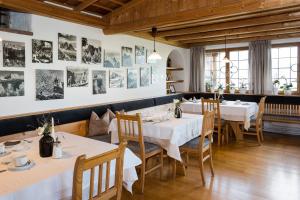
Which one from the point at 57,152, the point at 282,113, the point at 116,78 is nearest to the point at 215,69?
the point at 282,113

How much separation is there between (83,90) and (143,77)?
1.74m

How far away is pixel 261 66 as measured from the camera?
20.0 feet

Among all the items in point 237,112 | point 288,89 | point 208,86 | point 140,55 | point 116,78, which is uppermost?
point 140,55

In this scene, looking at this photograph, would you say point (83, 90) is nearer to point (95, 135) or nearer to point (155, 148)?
point (95, 135)

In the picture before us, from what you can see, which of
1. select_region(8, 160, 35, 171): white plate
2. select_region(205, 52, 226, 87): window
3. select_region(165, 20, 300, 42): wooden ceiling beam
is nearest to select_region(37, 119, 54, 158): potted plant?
select_region(8, 160, 35, 171): white plate

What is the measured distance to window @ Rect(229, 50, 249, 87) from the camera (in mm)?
6730

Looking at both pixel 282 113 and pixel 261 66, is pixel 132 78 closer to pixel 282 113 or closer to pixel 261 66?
pixel 261 66

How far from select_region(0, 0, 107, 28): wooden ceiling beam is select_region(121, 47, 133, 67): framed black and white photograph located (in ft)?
2.58

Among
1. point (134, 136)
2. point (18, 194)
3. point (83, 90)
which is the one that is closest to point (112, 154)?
point (18, 194)

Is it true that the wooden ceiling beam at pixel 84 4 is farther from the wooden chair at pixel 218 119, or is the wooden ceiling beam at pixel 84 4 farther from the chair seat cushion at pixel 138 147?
the wooden chair at pixel 218 119

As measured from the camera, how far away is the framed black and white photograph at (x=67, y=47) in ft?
12.9

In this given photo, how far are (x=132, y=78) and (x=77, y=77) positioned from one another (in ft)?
4.75

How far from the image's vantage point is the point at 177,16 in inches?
147

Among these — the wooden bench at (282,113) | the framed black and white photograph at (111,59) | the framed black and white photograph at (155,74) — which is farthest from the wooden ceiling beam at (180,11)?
the wooden bench at (282,113)
